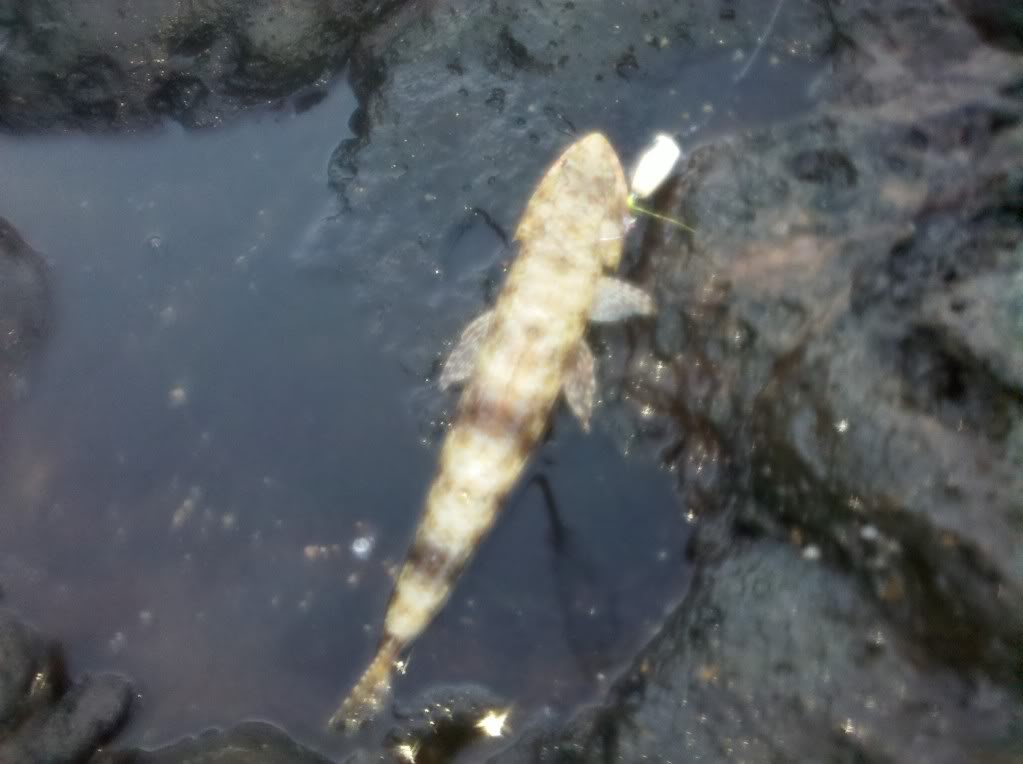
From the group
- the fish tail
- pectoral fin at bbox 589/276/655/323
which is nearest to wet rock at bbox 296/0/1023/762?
pectoral fin at bbox 589/276/655/323

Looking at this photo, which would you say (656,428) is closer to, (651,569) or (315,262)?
(651,569)

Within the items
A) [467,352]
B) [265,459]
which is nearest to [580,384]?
[467,352]

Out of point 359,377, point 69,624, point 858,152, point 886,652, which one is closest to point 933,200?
point 858,152

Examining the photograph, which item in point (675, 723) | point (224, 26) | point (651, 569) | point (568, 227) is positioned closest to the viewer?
point (675, 723)

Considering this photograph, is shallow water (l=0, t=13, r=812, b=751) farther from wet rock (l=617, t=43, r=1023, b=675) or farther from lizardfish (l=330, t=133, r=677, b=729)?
wet rock (l=617, t=43, r=1023, b=675)

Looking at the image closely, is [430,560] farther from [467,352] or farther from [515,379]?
[467,352]

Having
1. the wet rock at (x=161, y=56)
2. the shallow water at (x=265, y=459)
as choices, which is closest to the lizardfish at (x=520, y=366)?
the shallow water at (x=265, y=459)
